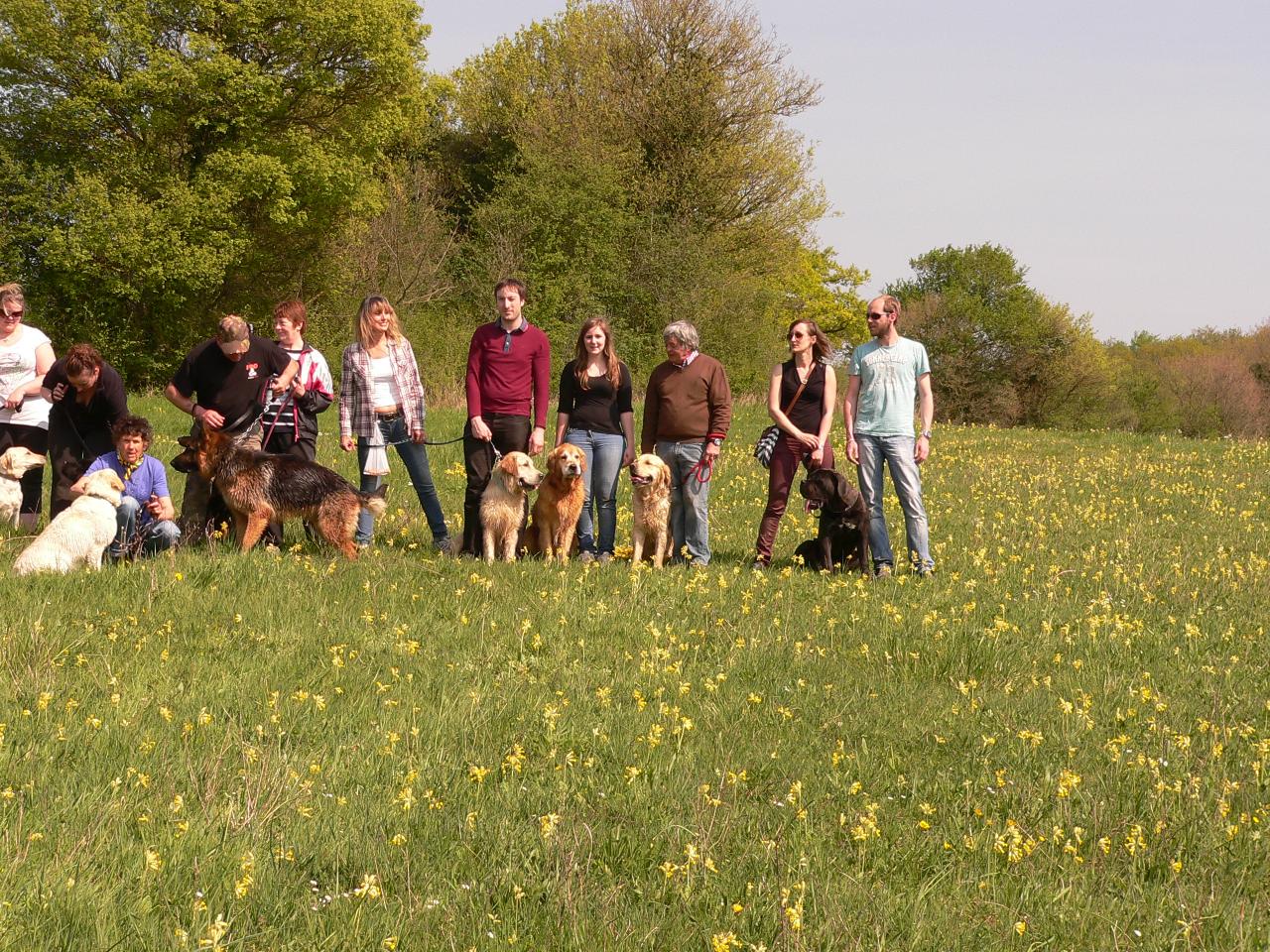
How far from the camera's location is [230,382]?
372 inches

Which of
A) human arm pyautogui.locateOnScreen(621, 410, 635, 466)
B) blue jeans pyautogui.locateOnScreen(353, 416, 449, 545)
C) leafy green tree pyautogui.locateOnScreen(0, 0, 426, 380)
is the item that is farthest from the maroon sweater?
leafy green tree pyautogui.locateOnScreen(0, 0, 426, 380)

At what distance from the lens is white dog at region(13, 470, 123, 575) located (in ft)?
26.3

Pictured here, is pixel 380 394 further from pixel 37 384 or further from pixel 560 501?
pixel 37 384

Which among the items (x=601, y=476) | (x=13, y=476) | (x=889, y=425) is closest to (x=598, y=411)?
(x=601, y=476)

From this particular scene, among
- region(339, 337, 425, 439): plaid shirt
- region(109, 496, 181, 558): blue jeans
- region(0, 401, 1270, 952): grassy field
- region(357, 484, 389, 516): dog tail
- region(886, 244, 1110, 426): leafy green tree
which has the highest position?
region(886, 244, 1110, 426): leafy green tree

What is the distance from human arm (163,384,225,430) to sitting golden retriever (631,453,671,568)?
3.48 m

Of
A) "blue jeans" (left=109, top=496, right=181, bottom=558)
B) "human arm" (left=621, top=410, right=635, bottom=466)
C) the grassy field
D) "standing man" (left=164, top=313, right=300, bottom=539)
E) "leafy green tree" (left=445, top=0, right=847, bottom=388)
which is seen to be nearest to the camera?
the grassy field

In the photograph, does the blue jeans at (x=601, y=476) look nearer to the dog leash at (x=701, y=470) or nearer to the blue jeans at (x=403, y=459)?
the dog leash at (x=701, y=470)

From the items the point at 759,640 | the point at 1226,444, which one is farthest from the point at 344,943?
the point at 1226,444

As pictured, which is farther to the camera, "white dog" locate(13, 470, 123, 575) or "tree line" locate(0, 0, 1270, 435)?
"tree line" locate(0, 0, 1270, 435)

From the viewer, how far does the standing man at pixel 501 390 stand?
31.4 feet

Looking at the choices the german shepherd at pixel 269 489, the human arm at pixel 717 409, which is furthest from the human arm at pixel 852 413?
the german shepherd at pixel 269 489

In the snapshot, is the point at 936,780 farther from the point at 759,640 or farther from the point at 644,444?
the point at 644,444

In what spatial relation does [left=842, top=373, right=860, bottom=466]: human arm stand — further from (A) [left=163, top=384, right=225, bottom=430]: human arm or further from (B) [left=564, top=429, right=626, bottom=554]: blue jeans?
(A) [left=163, top=384, right=225, bottom=430]: human arm
